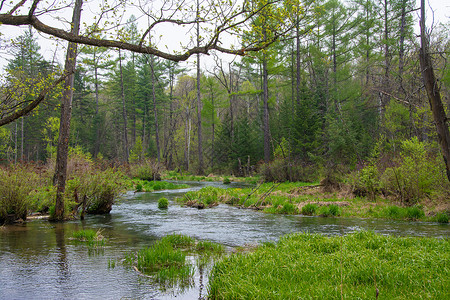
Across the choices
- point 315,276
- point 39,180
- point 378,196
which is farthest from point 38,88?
point 378,196

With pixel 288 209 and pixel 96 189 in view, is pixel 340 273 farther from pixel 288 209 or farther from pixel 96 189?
pixel 96 189

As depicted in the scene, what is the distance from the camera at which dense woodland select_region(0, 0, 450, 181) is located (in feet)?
55.4

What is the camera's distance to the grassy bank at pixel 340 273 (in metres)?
3.70

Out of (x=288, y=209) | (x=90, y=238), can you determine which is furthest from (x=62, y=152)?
(x=288, y=209)

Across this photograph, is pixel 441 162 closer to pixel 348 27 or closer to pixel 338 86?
pixel 338 86

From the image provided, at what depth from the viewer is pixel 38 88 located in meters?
5.96

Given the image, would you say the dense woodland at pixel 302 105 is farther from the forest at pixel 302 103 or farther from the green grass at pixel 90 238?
the green grass at pixel 90 238

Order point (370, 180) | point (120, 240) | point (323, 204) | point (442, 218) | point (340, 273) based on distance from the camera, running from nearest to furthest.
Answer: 1. point (340, 273)
2. point (120, 240)
3. point (442, 218)
4. point (323, 204)
5. point (370, 180)

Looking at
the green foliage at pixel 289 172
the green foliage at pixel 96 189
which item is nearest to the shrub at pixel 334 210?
the green foliage at pixel 96 189

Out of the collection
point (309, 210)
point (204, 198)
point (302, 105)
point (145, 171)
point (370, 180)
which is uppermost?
point (302, 105)

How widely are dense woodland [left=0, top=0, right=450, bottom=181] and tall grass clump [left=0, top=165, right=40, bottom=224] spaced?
1129mm

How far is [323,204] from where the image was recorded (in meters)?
13.0

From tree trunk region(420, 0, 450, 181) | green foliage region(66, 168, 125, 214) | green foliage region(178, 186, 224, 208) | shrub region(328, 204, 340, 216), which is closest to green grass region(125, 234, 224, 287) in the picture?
tree trunk region(420, 0, 450, 181)

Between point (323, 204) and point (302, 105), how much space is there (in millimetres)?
14889
